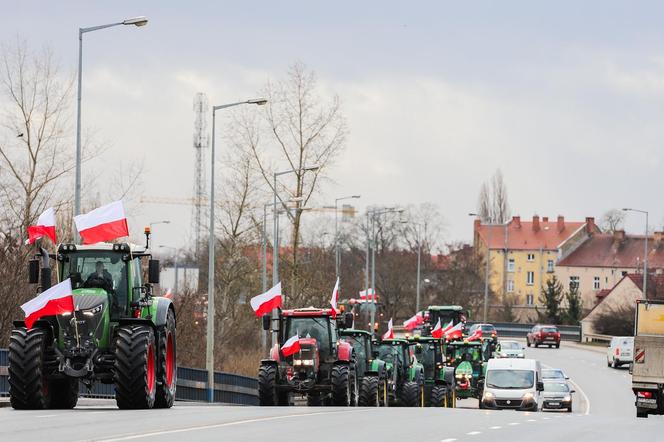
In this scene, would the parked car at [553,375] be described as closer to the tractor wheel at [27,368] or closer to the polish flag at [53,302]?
the tractor wheel at [27,368]

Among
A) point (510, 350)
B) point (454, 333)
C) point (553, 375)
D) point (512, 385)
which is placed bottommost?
point (510, 350)

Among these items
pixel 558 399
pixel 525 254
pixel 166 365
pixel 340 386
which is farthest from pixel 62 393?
pixel 525 254

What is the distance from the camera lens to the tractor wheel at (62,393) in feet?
77.2

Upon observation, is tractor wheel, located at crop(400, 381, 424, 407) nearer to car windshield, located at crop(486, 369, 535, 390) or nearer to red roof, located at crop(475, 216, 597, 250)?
car windshield, located at crop(486, 369, 535, 390)

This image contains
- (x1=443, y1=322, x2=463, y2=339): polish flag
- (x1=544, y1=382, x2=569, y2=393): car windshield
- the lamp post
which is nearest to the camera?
the lamp post

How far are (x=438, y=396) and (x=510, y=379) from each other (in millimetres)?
2524

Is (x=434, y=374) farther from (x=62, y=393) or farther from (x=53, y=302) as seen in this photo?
(x=53, y=302)

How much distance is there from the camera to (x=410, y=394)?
3959cm

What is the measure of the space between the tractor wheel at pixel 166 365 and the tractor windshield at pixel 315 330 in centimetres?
884

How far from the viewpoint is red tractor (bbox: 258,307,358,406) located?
3312 centimetres

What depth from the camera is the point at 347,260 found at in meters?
133

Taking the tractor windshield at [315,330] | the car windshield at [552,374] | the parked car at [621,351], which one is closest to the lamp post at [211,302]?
the tractor windshield at [315,330]

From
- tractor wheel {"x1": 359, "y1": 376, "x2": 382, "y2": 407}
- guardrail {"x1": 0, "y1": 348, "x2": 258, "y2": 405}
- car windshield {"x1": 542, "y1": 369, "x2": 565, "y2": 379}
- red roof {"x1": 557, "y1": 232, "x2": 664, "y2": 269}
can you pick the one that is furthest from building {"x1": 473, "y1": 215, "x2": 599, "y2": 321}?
tractor wheel {"x1": 359, "y1": 376, "x2": 382, "y2": 407}

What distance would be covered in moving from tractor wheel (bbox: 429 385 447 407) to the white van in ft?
3.85
